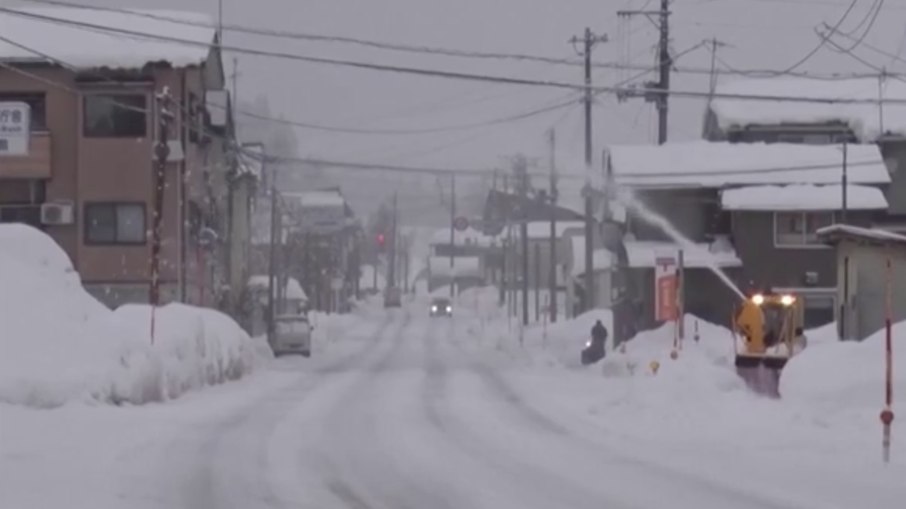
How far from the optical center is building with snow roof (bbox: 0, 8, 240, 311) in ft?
172

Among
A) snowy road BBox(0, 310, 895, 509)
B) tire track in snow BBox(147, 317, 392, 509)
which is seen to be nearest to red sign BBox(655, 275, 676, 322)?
tire track in snow BBox(147, 317, 392, 509)

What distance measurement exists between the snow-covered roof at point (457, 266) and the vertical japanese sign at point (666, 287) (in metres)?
109

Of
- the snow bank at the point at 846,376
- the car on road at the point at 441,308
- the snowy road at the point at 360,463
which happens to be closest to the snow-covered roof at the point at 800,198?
the snowy road at the point at 360,463

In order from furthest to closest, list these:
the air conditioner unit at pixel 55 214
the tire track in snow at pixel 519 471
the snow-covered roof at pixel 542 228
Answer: the snow-covered roof at pixel 542 228
the air conditioner unit at pixel 55 214
the tire track in snow at pixel 519 471

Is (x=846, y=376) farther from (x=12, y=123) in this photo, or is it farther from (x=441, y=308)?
(x=441, y=308)

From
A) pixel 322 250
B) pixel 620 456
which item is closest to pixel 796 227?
pixel 620 456

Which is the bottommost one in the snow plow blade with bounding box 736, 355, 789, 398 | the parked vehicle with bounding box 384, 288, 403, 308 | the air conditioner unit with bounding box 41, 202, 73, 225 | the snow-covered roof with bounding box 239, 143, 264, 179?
the parked vehicle with bounding box 384, 288, 403, 308

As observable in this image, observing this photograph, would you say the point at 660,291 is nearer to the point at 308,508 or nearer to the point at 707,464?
the point at 707,464

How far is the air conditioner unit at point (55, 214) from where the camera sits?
51.8m

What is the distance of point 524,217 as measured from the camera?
82.8m

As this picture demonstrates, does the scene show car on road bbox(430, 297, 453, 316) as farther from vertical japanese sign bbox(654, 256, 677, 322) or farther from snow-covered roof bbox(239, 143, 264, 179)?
vertical japanese sign bbox(654, 256, 677, 322)

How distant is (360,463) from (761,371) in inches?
586

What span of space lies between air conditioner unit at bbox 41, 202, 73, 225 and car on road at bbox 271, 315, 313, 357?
14.1 metres

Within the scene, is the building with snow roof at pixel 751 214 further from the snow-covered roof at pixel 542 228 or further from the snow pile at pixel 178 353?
the snow-covered roof at pixel 542 228
